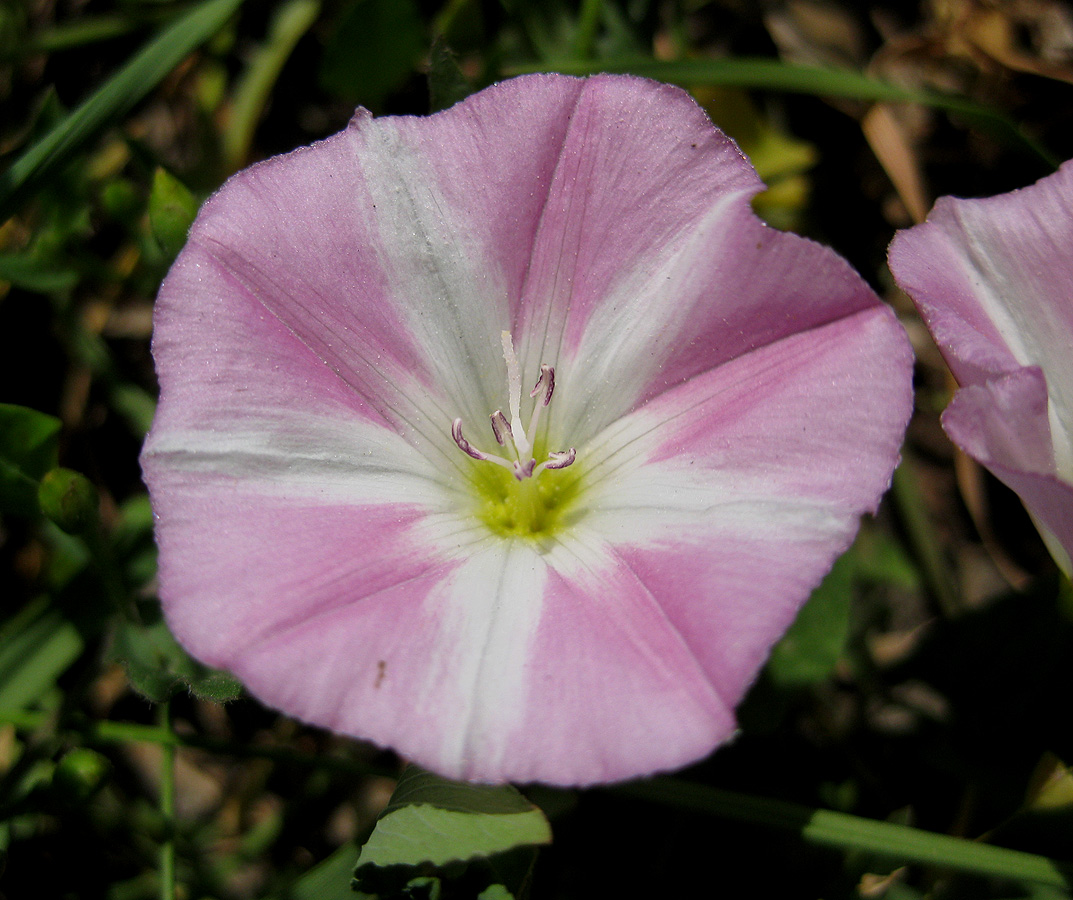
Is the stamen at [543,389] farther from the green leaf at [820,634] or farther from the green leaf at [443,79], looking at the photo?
the green leaf at [820,634]

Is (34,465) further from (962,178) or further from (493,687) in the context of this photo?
(962,178)

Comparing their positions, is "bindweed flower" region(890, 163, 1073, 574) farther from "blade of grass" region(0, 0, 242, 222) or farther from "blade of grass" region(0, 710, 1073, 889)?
"blade of grass" region(0, 0, 242, 222)

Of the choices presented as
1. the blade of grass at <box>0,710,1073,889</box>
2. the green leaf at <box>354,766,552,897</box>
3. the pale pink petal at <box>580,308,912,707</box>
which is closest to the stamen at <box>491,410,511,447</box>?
the pale pink petal at <box>580,308,912,707</box>

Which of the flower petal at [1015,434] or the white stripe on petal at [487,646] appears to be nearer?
the white stripe on petal at [487,646]

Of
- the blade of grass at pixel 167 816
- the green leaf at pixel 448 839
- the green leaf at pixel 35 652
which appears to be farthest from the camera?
the green leaf at pixel 35 652

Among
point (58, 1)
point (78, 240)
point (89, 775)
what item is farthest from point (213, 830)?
point (58, 1)

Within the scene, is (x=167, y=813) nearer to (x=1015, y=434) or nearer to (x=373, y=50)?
(x=1015, y=434)

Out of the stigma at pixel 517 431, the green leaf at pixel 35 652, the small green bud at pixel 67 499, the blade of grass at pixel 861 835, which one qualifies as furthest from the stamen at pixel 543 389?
the green leaf at pixel 35 652
